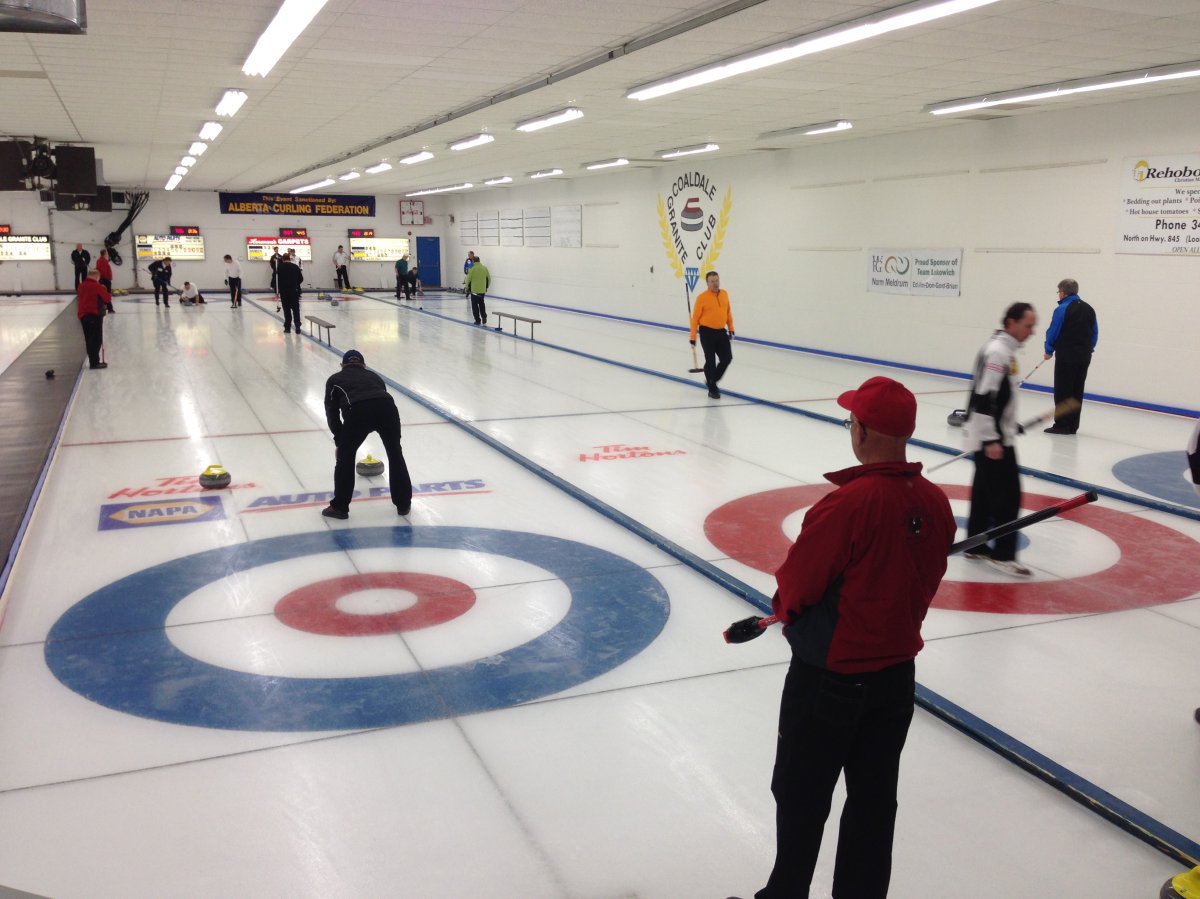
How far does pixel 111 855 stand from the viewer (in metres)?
3.42

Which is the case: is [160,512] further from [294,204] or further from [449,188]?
[294,204]

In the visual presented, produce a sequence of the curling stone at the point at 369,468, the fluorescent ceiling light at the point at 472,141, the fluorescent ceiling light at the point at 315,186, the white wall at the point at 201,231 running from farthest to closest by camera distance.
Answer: the white wall at the point at 201,231 → the fluorescent ceiling light at the point at 315,186 → the fluorescent ceiling light at the point at 472,141 → the curling stone at the point at 369,468

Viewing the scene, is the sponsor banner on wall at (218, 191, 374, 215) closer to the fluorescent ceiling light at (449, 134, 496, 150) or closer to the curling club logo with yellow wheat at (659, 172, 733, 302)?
the curling club logo with yellow wheat at (659, 172, 733, 302)

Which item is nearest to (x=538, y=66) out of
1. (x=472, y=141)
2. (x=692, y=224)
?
(x=472, y=141)

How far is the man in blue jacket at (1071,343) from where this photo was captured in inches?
431

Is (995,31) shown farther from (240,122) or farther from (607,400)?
(240,122)

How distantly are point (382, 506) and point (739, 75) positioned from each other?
671 centimetres

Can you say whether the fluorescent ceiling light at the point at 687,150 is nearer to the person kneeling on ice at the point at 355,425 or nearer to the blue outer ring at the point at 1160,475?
the blue outer ring at the point at 1160,475

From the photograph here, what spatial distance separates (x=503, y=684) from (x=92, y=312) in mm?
13274

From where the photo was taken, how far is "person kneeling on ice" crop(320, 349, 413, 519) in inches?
296

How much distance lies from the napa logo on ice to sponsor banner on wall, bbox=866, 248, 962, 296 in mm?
12222

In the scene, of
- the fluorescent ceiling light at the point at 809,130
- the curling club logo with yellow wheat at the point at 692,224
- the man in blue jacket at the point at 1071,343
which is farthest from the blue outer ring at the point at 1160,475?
the curling club logo with yellow wheat at the point at 692,224

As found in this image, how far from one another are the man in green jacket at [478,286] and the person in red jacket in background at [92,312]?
29.6ft

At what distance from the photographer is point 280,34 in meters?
9.20
